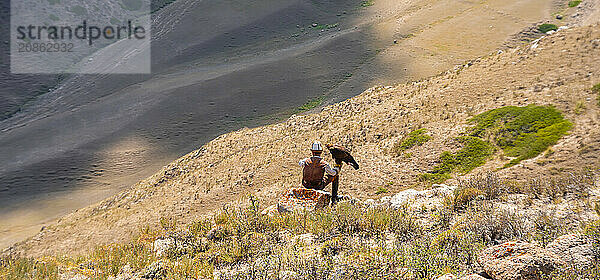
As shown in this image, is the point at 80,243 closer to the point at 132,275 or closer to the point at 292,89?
the point at 132,275

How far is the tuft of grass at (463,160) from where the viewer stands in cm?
1333

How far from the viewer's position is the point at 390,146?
55.8ft

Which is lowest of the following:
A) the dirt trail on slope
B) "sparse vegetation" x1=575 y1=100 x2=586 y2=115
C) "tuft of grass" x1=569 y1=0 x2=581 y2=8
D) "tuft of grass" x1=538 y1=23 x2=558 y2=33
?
the dirt trail on slope

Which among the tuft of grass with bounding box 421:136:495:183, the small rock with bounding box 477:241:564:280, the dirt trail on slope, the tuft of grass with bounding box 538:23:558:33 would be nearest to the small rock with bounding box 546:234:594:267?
the small rock with bounding box 477:241:564:280

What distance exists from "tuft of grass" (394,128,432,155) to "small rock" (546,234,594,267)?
10269 millimetres

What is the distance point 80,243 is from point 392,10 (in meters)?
47.8

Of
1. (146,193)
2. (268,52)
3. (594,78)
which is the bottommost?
(146,193)

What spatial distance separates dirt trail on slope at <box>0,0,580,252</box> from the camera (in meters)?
28.4

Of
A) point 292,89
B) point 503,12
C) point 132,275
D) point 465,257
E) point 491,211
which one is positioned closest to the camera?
point 465,257

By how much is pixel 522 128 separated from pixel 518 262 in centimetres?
1075

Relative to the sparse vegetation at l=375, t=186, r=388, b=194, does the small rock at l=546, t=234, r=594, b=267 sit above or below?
above

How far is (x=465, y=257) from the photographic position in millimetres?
5996

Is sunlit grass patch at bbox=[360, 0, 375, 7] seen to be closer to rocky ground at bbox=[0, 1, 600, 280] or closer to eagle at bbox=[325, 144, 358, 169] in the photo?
rocky ground at bbox=[0, 1, 600, 280]

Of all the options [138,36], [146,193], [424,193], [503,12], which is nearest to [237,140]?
[146,193]
